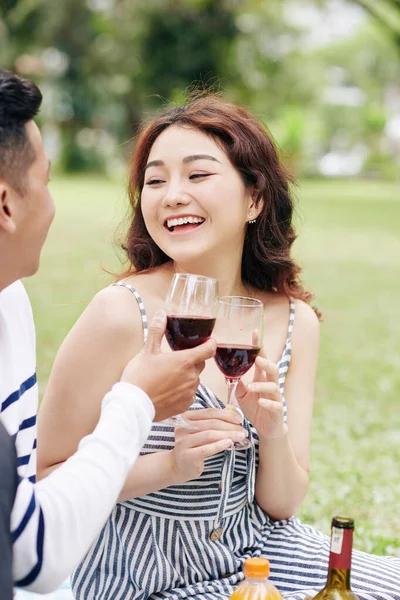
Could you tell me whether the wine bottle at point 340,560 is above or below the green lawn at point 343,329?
below

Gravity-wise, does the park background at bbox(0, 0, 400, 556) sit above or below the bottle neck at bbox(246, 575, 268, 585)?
above

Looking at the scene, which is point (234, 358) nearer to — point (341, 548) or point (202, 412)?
point (202, 412)

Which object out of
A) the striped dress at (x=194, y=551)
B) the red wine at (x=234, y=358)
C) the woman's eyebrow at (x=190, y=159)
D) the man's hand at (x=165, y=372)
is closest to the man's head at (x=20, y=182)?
the man's hand at (x=165, y=372)

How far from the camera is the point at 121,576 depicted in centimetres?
330

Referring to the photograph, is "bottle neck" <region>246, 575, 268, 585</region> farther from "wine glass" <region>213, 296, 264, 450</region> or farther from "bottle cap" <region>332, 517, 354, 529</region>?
"wine glass" <region>213, 296, 264, 450</region>

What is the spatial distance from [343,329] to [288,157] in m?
8.49

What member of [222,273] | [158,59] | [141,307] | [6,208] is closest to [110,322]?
[141,307]

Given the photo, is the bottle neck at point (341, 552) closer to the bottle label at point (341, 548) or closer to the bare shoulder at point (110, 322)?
the bottle label at point (341, 548)

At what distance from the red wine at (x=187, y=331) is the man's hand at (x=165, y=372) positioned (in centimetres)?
8

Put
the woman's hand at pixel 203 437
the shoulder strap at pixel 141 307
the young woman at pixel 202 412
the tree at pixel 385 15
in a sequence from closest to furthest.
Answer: the woman's hand at pixel 203 437 → the young woman at pixel 202 412 → the shoulder strap at pixel 141 307 → the tree at pixel 385 15

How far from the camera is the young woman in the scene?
3.16 metres

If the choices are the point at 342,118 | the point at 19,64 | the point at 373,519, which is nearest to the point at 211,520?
the point at 373,519

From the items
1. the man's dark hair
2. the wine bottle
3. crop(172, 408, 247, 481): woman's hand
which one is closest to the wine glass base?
crop(172, 408, 247, 481): woman's hand

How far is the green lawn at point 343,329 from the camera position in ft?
21.2
